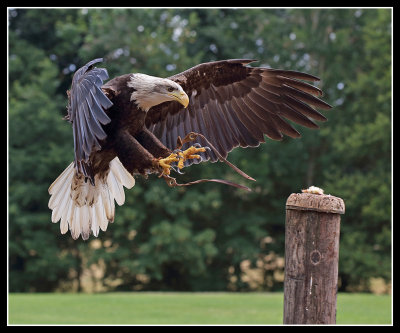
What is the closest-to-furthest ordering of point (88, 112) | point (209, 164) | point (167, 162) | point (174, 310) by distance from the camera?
1. point (88, 112)
2. point (167, 162)
3. point (174, 310)
4. point (209, 164)

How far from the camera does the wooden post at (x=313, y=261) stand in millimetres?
3430

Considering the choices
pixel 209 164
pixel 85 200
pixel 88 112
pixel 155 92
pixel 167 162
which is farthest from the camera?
pixel 209 164

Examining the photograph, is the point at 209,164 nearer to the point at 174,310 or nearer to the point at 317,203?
the point at 174,310

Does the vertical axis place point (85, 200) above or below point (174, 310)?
above

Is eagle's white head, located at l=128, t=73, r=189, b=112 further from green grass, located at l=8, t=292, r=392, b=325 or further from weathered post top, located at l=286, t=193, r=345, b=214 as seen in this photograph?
green grass, located at l=8, t=292, r=392, b=325

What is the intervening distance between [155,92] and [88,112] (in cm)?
57

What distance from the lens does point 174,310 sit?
332 inches

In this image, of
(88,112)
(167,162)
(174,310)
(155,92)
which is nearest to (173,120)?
(155,92)

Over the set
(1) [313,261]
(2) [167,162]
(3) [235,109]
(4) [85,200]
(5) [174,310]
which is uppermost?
(3) [235,109]

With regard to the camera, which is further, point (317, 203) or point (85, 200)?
point (85, 200)

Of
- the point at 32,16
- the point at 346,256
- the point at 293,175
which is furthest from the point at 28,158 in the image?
the point at 346,256

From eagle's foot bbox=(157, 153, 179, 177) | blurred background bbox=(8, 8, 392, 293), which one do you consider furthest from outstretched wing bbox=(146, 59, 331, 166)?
blurred background bbox=(8, 8, 392, 293)

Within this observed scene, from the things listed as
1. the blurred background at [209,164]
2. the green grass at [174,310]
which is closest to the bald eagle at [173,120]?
the green grass at [174,310]

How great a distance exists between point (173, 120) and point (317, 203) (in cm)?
151
